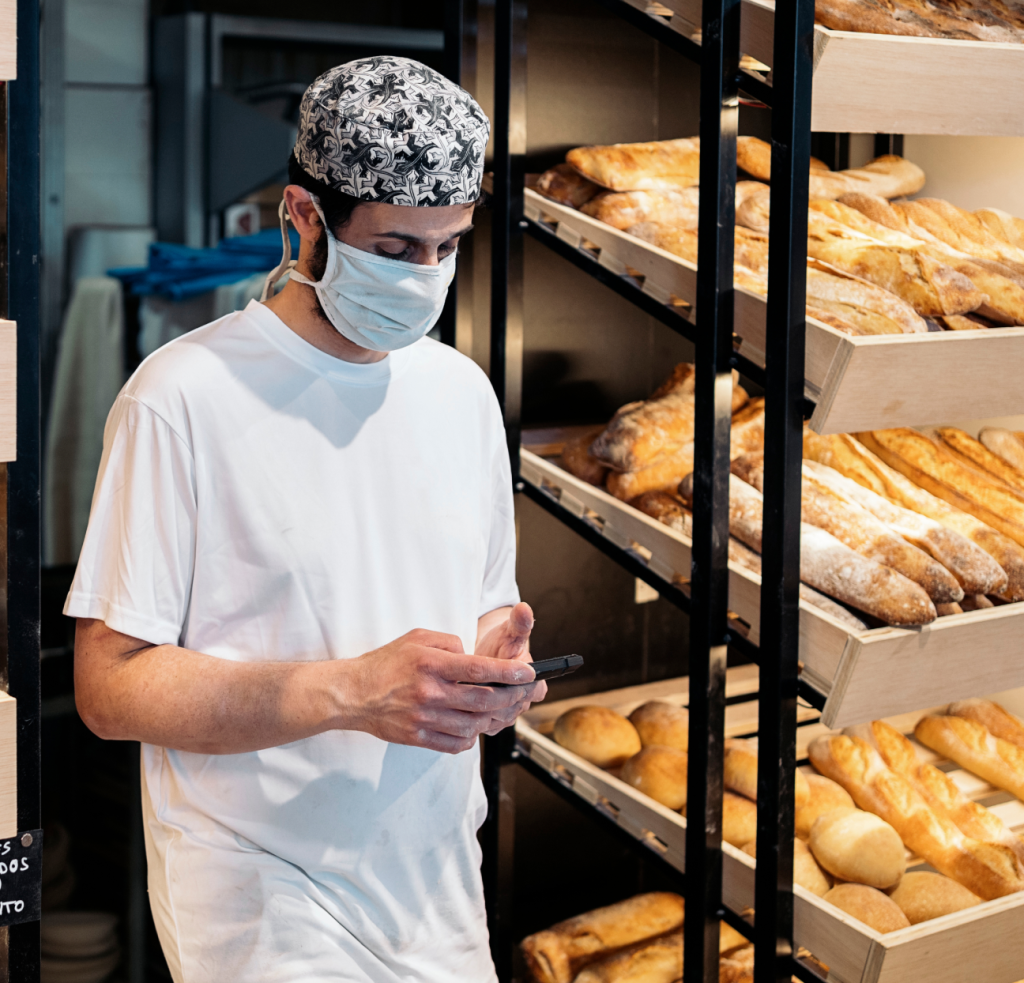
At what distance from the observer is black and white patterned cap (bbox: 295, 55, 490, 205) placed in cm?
125

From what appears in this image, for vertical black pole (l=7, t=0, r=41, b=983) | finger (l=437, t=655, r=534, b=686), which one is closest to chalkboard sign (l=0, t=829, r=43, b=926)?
vertical black pole (l=7, t=0, r=41, b=983)

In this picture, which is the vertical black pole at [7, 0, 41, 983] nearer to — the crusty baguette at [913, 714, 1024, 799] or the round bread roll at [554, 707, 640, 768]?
the round bread roll at [554, 707, 640, 768]

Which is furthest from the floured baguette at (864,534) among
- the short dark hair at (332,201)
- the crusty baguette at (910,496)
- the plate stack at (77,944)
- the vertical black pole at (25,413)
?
the plate stack at (77,944)

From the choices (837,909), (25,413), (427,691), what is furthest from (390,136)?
(837,909)

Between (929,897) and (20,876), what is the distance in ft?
4.17

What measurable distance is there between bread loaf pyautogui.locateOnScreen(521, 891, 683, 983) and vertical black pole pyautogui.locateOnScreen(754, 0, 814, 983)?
1.37 ft

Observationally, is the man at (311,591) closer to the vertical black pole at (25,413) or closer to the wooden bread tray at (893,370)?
the vertical black pole at (25,413)

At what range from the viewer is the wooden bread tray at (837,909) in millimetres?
1582

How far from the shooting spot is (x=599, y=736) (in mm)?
2086

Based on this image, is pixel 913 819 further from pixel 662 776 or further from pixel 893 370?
pixel 893 370

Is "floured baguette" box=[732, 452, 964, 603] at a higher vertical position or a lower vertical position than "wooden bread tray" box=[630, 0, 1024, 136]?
lower

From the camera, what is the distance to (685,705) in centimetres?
→ 229

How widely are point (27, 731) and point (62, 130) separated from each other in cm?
163

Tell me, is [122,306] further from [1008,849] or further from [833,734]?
[1008,849]
